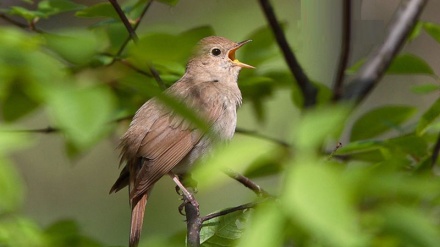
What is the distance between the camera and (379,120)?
1842 millimetres

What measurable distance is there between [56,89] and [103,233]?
11.7ft

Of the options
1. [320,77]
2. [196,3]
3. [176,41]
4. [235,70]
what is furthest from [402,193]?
[196,3]

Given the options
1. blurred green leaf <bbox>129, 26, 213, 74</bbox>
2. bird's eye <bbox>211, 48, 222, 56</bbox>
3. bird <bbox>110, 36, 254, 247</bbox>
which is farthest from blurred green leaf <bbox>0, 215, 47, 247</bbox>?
bird's eye <bbox>211, 48, 222, 56</bbox>

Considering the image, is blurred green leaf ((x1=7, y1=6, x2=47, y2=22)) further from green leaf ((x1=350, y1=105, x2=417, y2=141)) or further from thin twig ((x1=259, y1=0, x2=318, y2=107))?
green leaf ((x1=350, y1=105, x2=417, y2=141))

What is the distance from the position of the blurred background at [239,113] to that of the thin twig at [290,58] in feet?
0.21

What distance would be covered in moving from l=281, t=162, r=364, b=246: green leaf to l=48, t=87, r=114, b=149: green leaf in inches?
9.7

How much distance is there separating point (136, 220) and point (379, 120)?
0.69 metres

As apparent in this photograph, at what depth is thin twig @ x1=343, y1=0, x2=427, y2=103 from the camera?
5.40 feet

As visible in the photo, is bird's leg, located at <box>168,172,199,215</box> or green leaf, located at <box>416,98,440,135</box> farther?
bird's leg, located at <box>168,172,199,215</box>

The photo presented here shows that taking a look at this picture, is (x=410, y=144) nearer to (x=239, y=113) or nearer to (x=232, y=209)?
(x=232, y=209)

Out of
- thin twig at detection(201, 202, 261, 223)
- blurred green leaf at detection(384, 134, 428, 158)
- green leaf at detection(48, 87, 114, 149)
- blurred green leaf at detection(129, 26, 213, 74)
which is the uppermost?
blurred green leaf at detection(384, 134, 428, 158)

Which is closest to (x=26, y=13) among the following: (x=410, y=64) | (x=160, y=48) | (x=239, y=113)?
(x=410, y=64)

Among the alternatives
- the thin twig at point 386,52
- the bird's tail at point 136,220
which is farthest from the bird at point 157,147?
the thin twig at point 386,52

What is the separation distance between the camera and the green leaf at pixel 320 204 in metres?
0.75
